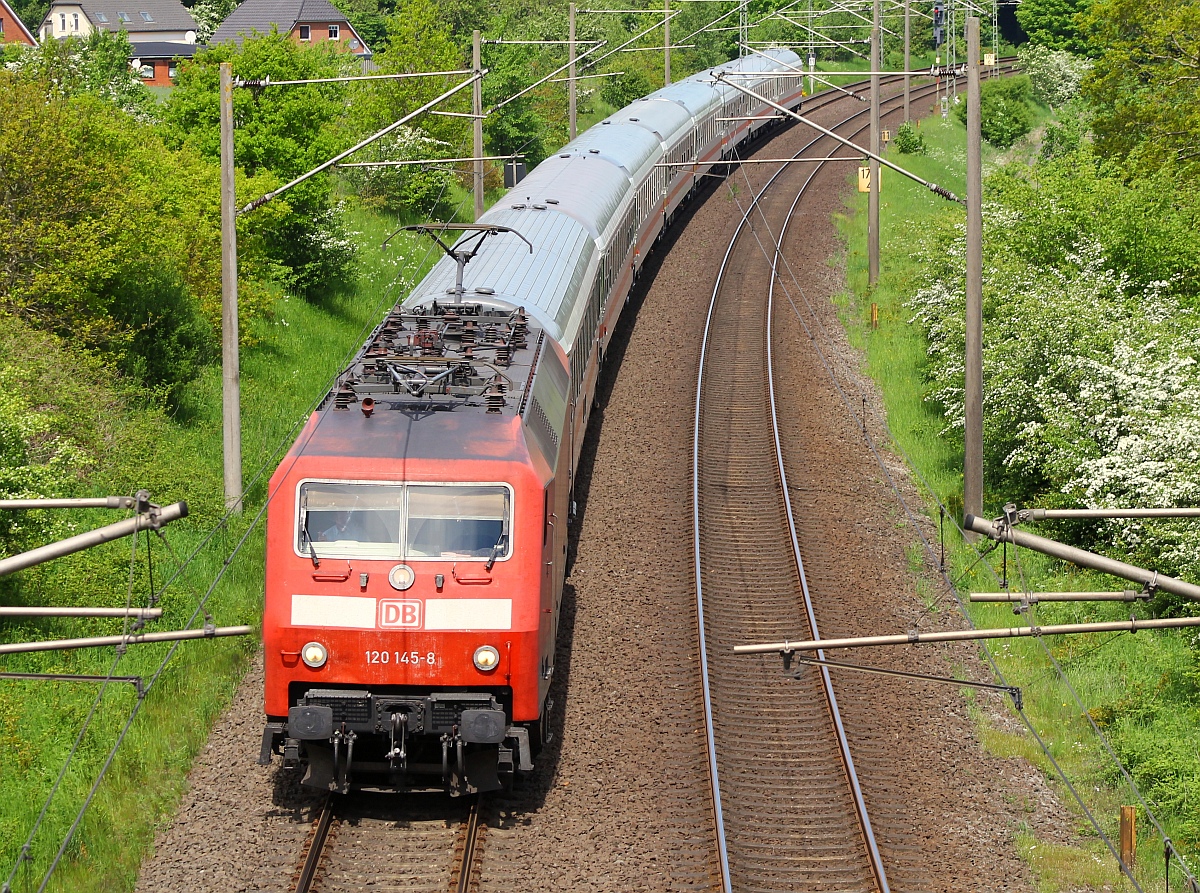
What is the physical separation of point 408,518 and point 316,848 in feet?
10.0

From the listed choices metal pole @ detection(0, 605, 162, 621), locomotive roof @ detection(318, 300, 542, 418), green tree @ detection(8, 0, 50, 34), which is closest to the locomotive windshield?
locomotive roof @ detection(318, 300, 542, 418)

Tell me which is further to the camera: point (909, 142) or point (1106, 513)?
point (909, 142)

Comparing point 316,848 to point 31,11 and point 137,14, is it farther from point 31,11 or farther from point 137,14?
point 31,11

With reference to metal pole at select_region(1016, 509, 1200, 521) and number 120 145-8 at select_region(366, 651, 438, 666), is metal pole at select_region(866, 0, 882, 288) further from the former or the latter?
metal pole at select_region(1016, 509, 1200, 521)

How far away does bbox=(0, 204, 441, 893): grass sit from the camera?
1341cm

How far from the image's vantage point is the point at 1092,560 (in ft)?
31.1

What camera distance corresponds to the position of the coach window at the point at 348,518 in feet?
42.3

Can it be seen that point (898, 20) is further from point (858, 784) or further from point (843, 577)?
point (858, 784)

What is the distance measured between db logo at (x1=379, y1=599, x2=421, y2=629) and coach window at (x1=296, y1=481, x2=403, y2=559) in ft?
1.72

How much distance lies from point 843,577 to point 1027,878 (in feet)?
23.3

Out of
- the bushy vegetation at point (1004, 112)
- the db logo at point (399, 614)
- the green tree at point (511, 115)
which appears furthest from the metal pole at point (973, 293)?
the bushy vegetation at point (1004, 112)

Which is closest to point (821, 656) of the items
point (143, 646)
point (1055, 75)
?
point (143, 646)

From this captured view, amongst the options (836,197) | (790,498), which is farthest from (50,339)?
(836,197)

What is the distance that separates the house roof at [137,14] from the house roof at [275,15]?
402 inches
